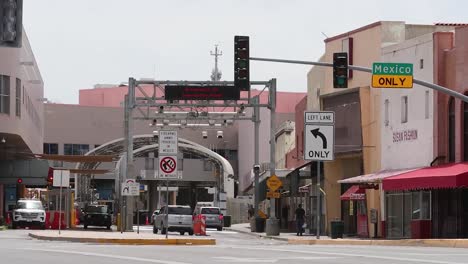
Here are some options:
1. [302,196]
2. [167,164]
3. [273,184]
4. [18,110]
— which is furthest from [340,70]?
[302,196]

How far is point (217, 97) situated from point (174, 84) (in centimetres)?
235

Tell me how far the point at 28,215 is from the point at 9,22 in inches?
1759

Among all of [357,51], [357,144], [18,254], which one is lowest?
[18,254]

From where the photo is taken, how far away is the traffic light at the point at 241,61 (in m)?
35.8

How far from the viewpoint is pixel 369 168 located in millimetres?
54094

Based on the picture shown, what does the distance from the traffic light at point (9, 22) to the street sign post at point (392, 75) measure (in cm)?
1930

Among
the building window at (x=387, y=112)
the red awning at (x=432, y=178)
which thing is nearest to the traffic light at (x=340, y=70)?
the red awning at (x=432, y=178)

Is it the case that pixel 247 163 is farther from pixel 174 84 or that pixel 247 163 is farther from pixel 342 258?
pixel 342 258

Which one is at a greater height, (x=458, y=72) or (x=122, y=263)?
(x=458, y=72)

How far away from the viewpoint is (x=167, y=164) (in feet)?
121

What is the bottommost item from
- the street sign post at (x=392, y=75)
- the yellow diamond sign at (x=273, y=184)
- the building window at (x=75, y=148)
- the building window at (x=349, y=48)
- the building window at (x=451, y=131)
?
the yellow diamond sign at (x=273, y=184)

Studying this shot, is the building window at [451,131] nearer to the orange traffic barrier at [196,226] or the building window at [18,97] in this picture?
the orange traffic barrier at [196,226]

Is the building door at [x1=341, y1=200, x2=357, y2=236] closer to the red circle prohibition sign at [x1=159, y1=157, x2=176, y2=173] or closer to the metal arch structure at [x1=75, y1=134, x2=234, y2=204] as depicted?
the red circle prohibition sign at [x1=159, y1=157, x2=176, y2=173]

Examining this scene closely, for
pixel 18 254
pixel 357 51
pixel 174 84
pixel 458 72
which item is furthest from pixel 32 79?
pixel 18 254
